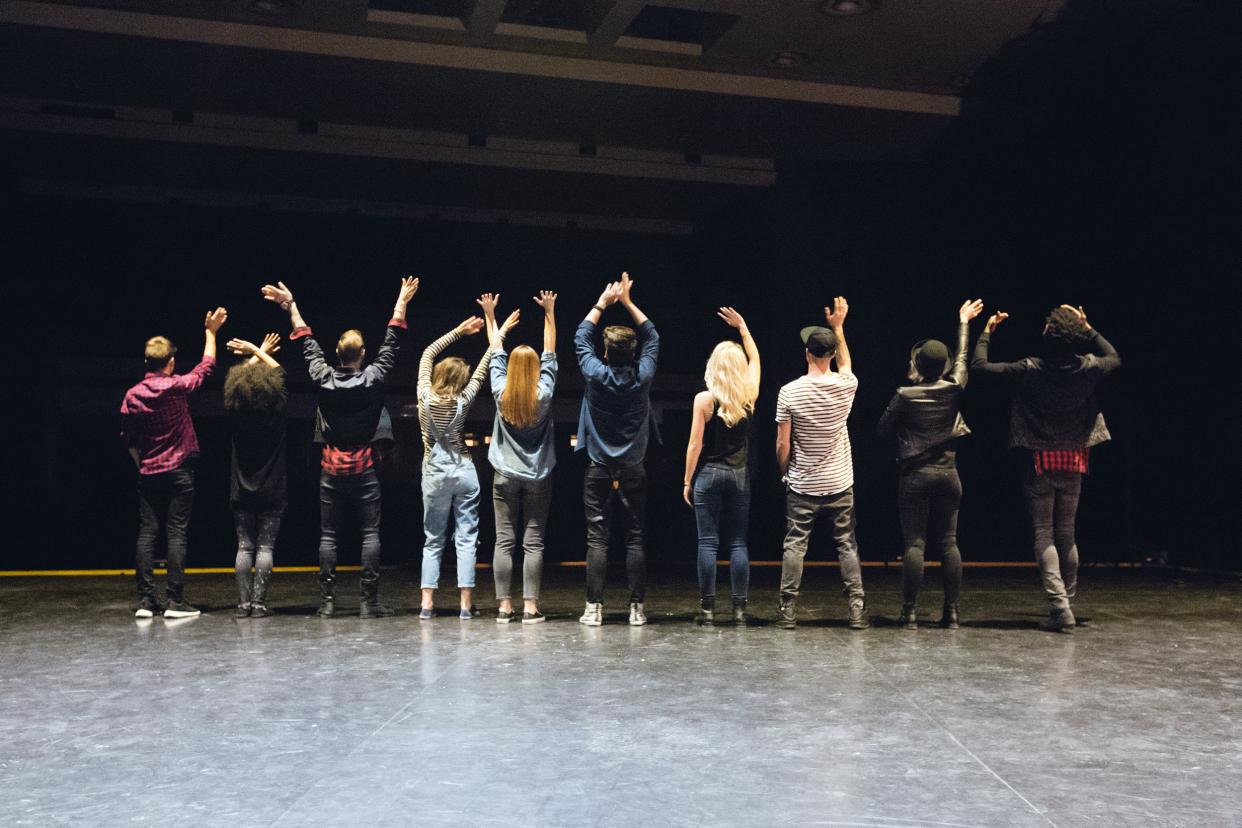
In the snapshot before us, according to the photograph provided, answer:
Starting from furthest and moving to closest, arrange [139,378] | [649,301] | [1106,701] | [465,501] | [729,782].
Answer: [649,301] < [139,378] < [465,501] < [1106,701] < [729,782]

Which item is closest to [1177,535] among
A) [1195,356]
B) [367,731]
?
[1195,356]

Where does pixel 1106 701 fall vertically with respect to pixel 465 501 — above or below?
below

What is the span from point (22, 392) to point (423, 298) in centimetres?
412

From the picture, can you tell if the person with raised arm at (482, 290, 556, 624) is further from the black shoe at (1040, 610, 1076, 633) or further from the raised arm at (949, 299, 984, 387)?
the black shoe at (1040, 610, 1076, 633)

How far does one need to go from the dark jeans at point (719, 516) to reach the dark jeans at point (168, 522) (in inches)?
116

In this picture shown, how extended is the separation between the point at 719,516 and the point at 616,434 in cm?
73

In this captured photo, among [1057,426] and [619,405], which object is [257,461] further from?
[1057,426]

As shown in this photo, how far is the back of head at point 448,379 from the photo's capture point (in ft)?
18.7

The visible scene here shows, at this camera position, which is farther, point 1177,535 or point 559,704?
point 1177,535

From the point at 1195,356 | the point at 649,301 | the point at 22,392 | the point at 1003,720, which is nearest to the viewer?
the point at 1003,720

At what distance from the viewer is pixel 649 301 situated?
11.8 metres

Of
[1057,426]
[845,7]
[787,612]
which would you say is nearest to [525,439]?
[787,612]

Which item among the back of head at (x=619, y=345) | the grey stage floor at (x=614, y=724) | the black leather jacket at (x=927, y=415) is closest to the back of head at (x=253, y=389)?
Result: the grey stage floor at (x=614, y=724)

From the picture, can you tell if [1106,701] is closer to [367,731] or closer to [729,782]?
[729,782]
